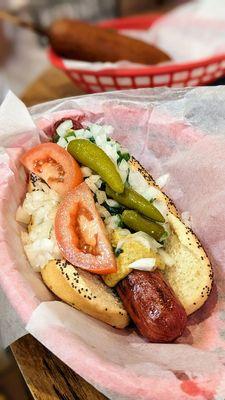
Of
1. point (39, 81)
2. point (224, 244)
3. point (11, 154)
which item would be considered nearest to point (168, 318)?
point (224, 244)

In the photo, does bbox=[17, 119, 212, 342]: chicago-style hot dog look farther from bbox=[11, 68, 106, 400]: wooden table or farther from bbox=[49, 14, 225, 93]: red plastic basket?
A: bbox=[49, 14, 225, 93]: red plastic basket

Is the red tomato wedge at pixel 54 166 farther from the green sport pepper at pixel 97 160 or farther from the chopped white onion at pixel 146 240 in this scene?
the chopped white onion at pixel 146 240

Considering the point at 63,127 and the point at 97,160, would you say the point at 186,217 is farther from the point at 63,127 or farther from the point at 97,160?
the point at 63,127

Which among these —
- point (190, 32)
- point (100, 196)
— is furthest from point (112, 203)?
point (190, 32)

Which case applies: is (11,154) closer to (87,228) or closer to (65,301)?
(87,228)

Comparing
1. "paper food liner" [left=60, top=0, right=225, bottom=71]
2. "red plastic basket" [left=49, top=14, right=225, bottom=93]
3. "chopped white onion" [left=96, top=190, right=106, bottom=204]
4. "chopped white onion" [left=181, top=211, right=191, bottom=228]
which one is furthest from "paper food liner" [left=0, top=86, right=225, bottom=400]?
"paper food liner" [left=60, top=0, right=225, bottom=71]
